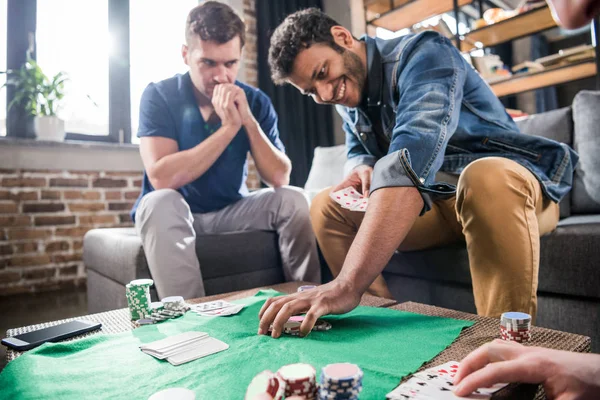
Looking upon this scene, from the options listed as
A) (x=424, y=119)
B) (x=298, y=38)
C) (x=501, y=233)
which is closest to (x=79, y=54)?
(x=298, y=38)

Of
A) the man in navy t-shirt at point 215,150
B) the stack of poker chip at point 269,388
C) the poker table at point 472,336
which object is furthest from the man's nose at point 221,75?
the stack of poker chip at point 269,388

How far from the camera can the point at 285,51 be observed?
135 cm

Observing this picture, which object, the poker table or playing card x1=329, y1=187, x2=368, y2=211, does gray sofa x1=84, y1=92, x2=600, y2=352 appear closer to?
playing card x1=329, y1=187, x2=368, y2=211

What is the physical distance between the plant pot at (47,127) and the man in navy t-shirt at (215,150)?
4.51 feet

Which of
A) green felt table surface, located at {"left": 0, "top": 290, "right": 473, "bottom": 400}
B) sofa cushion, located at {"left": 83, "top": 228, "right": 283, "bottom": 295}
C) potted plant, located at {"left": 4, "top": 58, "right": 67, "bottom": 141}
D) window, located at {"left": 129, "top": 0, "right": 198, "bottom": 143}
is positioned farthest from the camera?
window, located at {"left": 129, "top": 0, "right": 198, "bottom": 143}

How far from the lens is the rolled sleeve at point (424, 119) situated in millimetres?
960

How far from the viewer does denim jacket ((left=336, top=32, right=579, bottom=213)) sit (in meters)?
0.98

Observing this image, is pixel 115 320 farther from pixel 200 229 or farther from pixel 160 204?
pixel 200 229

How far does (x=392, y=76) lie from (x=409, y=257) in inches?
25.9

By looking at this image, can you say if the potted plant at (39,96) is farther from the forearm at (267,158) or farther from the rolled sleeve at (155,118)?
the forearm at (267,158)

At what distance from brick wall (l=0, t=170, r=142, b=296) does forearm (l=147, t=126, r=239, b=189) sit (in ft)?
5.01

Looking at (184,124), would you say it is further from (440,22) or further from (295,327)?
(440,22)

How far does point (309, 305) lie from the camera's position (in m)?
0.83

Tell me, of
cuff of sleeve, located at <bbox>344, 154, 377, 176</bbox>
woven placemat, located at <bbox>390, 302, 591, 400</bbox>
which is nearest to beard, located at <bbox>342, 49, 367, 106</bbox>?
cuff of sleeve, located at <bbox>344, 154, 377, 176</bbox>
